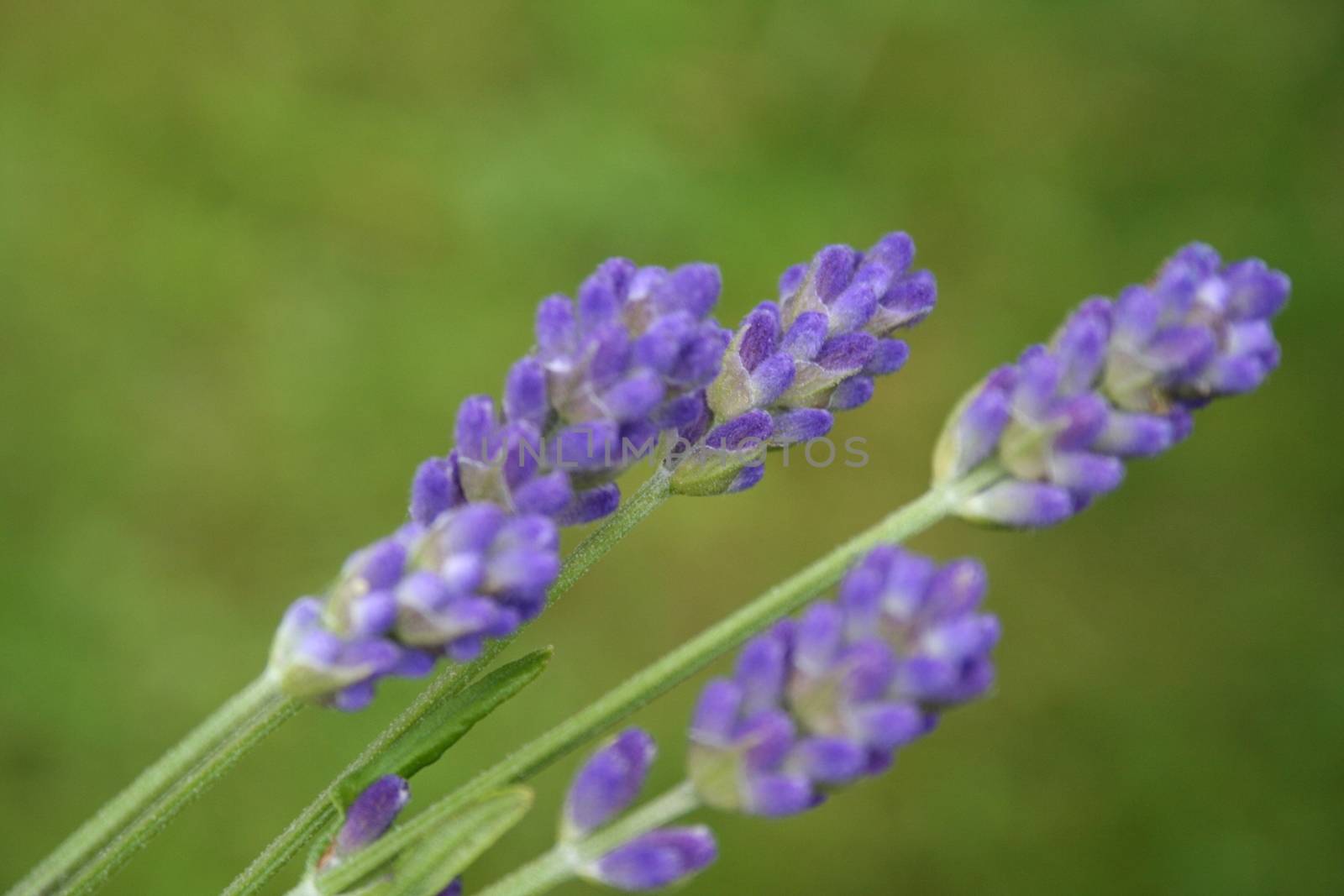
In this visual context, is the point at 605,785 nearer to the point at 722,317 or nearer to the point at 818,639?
the point at 818,639

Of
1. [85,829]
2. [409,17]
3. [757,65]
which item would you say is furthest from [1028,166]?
[85,829]

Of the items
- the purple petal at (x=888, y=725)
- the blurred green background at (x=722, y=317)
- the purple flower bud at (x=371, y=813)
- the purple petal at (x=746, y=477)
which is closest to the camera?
the purple petal at (x=888, y=725)

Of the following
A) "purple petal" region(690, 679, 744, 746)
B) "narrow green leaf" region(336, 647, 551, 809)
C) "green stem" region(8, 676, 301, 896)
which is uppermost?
"green stem" region(8, 676, 301, 896)

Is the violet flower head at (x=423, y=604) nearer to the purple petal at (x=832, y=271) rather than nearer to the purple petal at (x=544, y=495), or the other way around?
the purple petal at (x=544, y=495)

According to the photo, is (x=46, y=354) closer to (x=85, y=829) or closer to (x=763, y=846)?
(x=763, y=846)

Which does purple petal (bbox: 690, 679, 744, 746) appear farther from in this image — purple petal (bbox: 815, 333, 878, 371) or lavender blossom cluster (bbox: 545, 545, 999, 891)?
purple petal (bbox: 815, 333, 878, 371)

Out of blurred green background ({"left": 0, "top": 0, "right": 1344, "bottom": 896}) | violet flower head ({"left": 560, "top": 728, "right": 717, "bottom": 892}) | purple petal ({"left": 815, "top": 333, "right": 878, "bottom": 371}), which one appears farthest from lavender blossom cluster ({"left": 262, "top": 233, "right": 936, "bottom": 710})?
blurred green background ({"left": 0, "top": 0, "right": 1344, "bottom": 896})

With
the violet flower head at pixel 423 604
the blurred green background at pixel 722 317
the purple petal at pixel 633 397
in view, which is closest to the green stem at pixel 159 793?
the violet flower head at pixel 423 604

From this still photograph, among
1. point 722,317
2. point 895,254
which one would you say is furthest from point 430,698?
point 722,317
